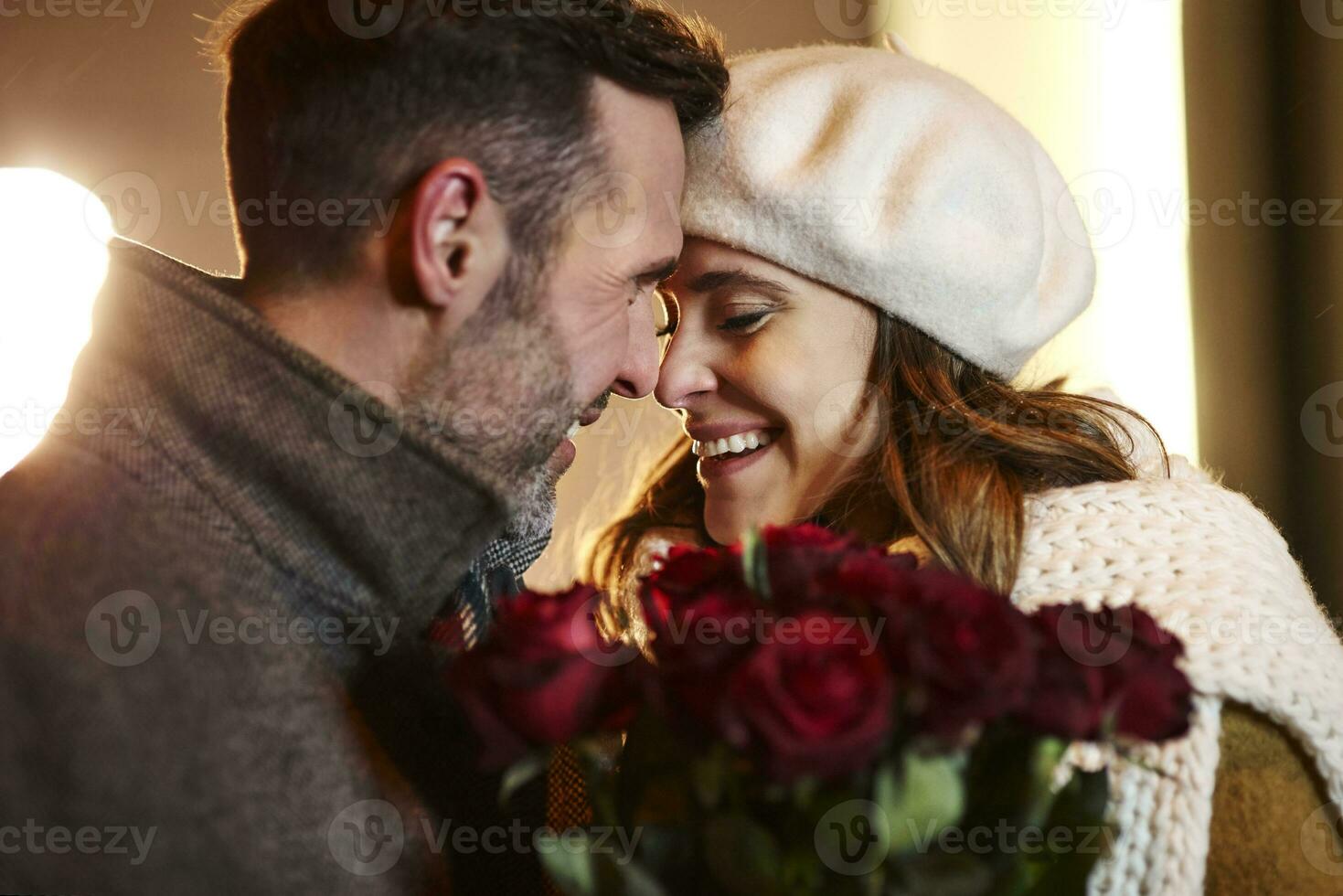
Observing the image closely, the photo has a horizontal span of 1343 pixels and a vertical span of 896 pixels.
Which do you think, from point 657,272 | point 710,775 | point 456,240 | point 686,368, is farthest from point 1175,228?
point 710,775

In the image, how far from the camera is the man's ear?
3.05 ft

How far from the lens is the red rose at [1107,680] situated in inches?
23.7

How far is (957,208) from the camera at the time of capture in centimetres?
122

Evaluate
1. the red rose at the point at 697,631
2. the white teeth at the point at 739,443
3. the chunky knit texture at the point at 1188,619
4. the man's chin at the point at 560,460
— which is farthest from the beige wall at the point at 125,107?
the red rose at the point at 697,631

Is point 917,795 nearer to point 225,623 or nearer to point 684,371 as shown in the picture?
point 225,623

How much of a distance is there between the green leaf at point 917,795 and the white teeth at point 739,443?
31.3 inches

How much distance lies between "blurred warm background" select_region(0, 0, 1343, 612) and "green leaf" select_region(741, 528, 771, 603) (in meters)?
1.22

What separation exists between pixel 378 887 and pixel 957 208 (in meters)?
0.86

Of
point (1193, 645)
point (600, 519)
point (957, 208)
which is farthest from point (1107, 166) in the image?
point (1193, 645)

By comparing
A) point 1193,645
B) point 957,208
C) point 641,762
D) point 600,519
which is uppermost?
point 957,208

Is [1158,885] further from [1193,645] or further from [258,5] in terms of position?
[258,5]

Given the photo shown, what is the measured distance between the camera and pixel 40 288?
2016 mm

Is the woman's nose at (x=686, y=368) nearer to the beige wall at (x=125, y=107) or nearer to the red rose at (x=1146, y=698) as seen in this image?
the red rose at (x=1146, y=698)

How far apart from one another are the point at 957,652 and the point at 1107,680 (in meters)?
0.10
